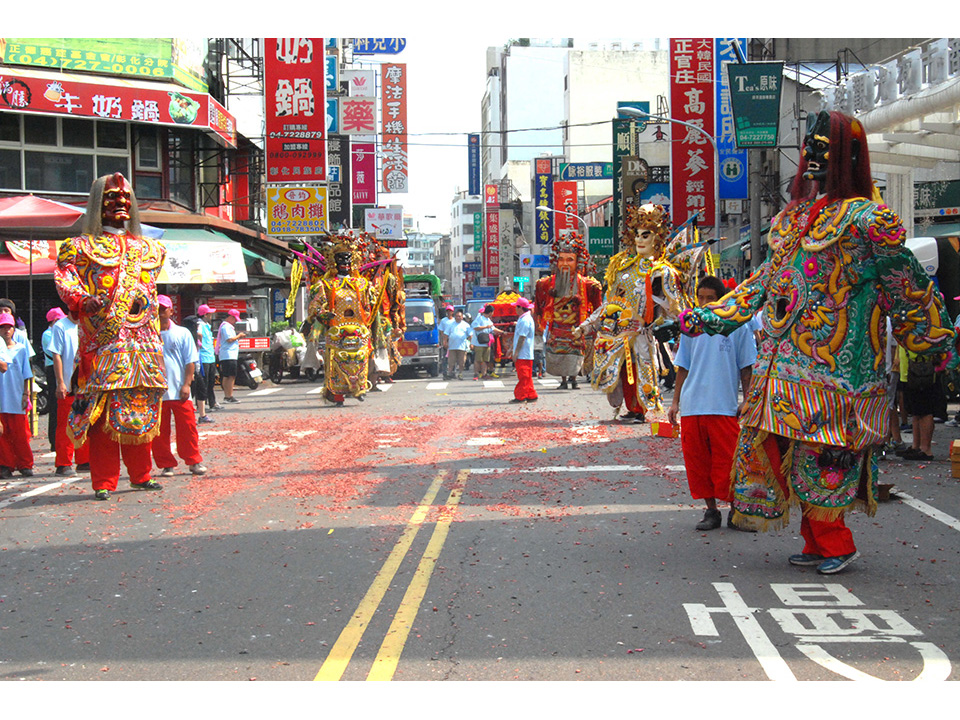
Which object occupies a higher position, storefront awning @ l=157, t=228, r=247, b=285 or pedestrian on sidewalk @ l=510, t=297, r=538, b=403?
storefront awning @ l=157, t=228, r=247, b=285

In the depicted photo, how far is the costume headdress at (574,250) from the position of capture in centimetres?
1830

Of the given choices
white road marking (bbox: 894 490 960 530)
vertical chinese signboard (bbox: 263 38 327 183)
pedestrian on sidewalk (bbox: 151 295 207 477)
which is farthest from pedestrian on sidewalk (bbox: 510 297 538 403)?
vertical chinese signboard (bbox: 263 38 327 183)

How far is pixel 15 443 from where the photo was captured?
10.9 metres

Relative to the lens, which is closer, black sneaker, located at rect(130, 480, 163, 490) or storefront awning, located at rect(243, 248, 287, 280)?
black sneaker, located at rect(130, 480, 163, 490)

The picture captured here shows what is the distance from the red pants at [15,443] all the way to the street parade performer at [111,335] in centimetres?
200

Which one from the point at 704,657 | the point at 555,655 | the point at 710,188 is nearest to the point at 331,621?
the point at 555,655

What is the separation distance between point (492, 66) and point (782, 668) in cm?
9525

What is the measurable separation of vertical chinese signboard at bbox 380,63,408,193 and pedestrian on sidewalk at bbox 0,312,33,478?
3078 centimetres

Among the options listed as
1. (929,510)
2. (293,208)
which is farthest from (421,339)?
(929,510)

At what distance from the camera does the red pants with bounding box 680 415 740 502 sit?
24.1 feet

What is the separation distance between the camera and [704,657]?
459cm

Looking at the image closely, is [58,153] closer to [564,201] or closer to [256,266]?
[256,266]

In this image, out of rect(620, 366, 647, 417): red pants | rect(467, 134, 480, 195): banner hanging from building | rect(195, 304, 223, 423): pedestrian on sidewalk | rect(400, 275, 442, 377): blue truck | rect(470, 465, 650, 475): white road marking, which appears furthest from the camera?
rect(467, 134, 480, 195): banner hanging from building

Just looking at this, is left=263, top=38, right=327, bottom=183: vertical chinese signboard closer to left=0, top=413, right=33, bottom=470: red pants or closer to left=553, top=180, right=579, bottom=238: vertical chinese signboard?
left=0, top=413, right=33, bottom=470: red pants
